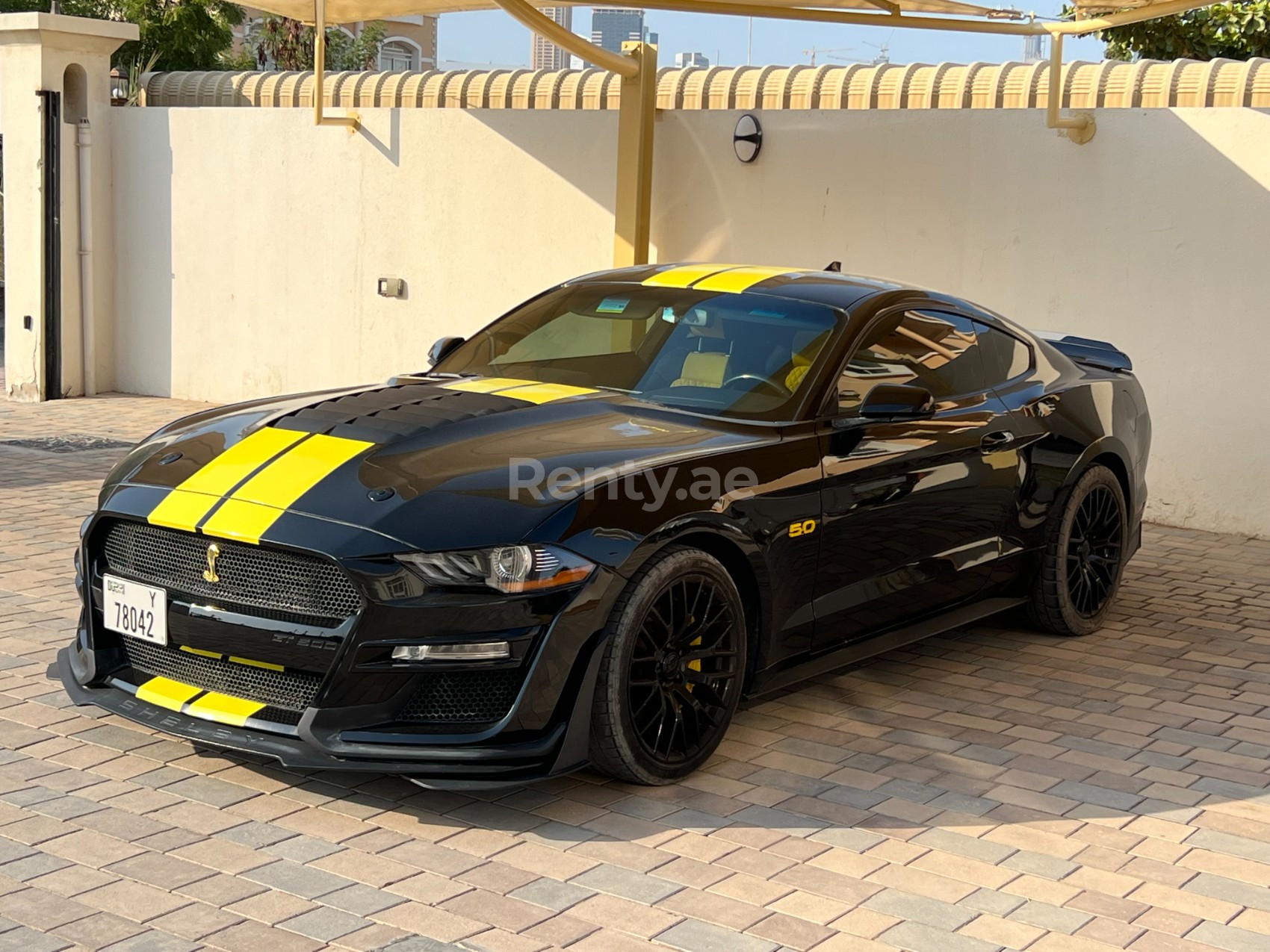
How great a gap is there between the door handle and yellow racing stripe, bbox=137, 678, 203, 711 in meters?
3.07

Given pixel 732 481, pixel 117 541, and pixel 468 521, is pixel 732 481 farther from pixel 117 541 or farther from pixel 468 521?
pixel 117 541

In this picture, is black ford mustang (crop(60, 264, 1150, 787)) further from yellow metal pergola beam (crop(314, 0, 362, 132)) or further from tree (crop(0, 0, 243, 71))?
tree (crop(0, 0, 243, 71))

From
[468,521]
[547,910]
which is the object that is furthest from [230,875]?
[468,521]

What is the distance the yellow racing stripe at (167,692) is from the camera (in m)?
4.34

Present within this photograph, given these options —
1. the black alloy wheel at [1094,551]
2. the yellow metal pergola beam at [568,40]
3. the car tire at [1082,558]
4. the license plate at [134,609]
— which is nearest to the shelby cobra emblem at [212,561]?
the license plate at [134,609]

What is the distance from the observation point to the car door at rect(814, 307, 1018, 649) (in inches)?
202

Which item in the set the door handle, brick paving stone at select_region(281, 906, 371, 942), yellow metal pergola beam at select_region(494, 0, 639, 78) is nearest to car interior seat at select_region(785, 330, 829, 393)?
the door handle

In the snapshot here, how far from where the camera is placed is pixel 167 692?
439 centimetres

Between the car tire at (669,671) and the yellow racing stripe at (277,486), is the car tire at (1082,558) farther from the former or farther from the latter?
the yellow racing stripe at (277,486)

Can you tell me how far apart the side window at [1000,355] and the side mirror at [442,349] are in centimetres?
211

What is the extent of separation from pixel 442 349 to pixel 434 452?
5.58ft

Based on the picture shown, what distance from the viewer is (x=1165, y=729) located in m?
5.43

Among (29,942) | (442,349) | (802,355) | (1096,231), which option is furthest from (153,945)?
(1096,231)

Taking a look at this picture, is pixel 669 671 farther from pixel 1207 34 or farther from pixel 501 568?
pixel 1207 34
